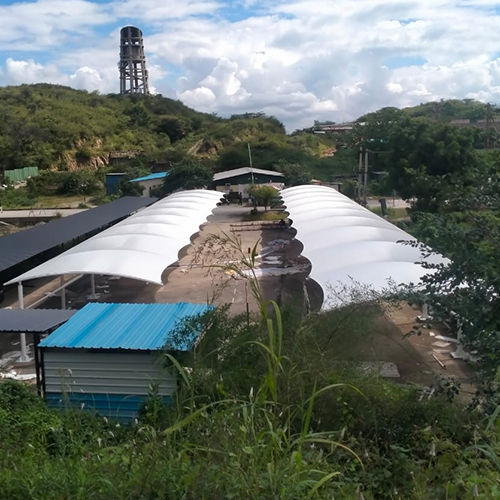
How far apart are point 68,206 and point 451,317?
110 feet

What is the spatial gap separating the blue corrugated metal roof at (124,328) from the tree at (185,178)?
2599 cm

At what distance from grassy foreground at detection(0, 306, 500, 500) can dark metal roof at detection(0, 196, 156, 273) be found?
8.53m

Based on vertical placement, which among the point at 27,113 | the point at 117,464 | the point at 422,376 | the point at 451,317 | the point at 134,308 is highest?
the point at 27,113

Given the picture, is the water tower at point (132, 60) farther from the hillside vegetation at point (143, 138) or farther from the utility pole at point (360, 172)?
the utility pole at point (360, 172)

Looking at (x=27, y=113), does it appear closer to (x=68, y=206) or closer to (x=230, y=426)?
(x=68, y=206)

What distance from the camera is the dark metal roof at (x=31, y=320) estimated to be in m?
8.12

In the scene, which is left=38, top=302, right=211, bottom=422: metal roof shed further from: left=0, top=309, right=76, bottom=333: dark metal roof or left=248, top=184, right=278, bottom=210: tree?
left=248, top=184, right=278, bottom=210: tree

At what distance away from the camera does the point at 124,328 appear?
26.2 ft

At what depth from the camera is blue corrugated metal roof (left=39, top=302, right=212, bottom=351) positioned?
7277 mm

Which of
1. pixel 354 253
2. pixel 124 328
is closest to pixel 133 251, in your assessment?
pixel 354 253

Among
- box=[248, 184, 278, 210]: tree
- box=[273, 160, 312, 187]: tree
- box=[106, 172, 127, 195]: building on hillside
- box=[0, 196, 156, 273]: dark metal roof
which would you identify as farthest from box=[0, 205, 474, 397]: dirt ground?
box=[106, 172, 127, 195]: building on hillside

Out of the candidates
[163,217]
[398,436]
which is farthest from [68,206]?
[398,436]

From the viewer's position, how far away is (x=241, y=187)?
36406mm

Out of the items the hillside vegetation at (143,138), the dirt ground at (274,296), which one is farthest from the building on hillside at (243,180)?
the dirt ground at (274,296)
